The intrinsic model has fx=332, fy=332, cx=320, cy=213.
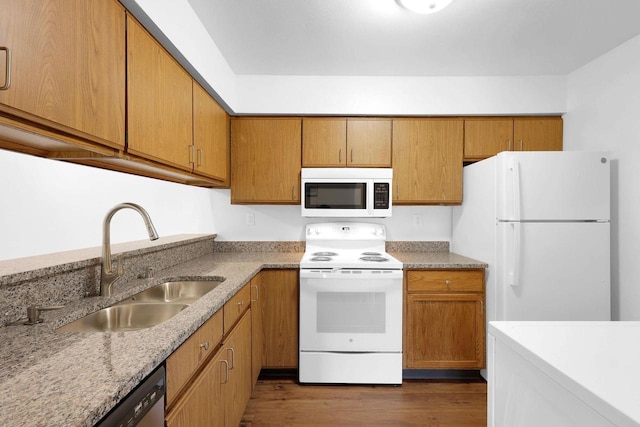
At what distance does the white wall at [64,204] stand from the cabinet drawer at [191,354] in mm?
1050

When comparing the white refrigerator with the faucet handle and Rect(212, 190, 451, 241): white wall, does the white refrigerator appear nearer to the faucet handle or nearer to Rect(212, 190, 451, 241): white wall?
Rect(212, 190, 451, 241): white wall

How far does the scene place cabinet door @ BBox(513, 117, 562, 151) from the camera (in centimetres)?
282

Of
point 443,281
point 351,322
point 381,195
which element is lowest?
point 351,322

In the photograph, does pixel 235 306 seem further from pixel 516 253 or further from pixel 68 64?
pixel 516 253

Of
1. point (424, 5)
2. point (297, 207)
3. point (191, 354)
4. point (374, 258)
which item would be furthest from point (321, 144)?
point (191, 354)

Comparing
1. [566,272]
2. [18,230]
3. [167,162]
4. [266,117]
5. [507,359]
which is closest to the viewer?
[507,359]

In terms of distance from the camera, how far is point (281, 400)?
230 centimetres

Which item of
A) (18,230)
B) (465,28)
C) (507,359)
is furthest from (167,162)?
(465,28)

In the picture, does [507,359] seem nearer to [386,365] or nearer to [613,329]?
[613,329]

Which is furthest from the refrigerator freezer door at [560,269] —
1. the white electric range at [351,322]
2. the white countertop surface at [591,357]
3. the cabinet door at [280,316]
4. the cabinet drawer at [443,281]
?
the cabinet door at [280,316]

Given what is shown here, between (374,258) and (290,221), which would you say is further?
(290,221)

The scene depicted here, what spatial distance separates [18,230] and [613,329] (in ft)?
8.05

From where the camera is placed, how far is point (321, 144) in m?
2.84

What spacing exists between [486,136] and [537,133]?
1.42 ft
